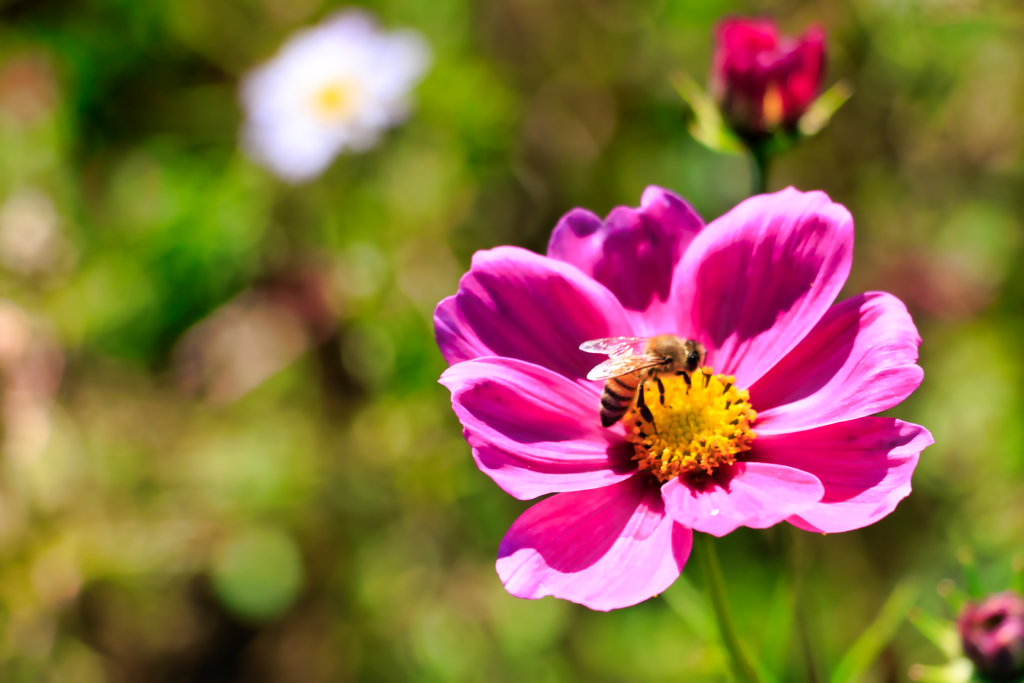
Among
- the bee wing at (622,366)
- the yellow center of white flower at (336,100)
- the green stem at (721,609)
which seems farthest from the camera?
the yellow center of white flower at (336,100)

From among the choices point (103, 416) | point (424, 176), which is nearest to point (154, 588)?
point (103, 416)

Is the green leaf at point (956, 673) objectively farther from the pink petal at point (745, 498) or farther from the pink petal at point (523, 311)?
the pink petal at point (523, 311)

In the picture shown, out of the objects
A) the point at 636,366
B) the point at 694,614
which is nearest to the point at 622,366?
the point at 636,366

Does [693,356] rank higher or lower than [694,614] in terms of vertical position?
higher

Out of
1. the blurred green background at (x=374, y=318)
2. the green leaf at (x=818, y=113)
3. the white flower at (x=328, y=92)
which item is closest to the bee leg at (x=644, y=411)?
the green leaf at (x=818, y=113)

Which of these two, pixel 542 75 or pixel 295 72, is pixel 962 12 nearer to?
pixel 542 75

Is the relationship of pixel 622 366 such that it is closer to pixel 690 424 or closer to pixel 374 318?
pixel 690 424
